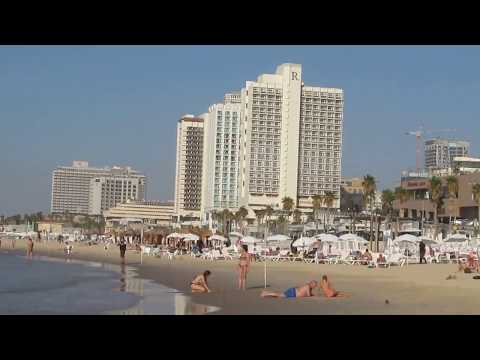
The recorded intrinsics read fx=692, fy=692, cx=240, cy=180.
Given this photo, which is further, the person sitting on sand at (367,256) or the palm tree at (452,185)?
the palm tree at (452,185)

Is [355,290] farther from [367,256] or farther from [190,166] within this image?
[190,166]

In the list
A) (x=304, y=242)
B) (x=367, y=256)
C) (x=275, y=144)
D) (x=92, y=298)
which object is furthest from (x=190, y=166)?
(x=92, y=298)

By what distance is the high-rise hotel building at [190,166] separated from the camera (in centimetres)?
14375

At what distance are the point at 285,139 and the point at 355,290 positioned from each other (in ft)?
327

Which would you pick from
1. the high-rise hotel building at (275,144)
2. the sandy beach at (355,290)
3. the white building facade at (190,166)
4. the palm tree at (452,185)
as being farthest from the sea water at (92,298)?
the white building facade at (190,166)

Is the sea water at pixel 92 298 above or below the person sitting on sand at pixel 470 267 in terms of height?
below

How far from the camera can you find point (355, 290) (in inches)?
755

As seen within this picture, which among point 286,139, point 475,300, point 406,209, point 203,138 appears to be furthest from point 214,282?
point 203,138

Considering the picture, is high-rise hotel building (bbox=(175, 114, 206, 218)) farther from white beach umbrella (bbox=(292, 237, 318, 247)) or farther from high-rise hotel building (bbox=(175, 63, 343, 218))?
white beach umbrella (bbox=(292, 237, 318, 247))

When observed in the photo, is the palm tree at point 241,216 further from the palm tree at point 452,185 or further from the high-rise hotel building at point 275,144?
the palm tree at point 452,185

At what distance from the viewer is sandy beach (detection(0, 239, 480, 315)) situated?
46.7ft

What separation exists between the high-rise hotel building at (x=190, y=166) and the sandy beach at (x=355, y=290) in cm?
11278
